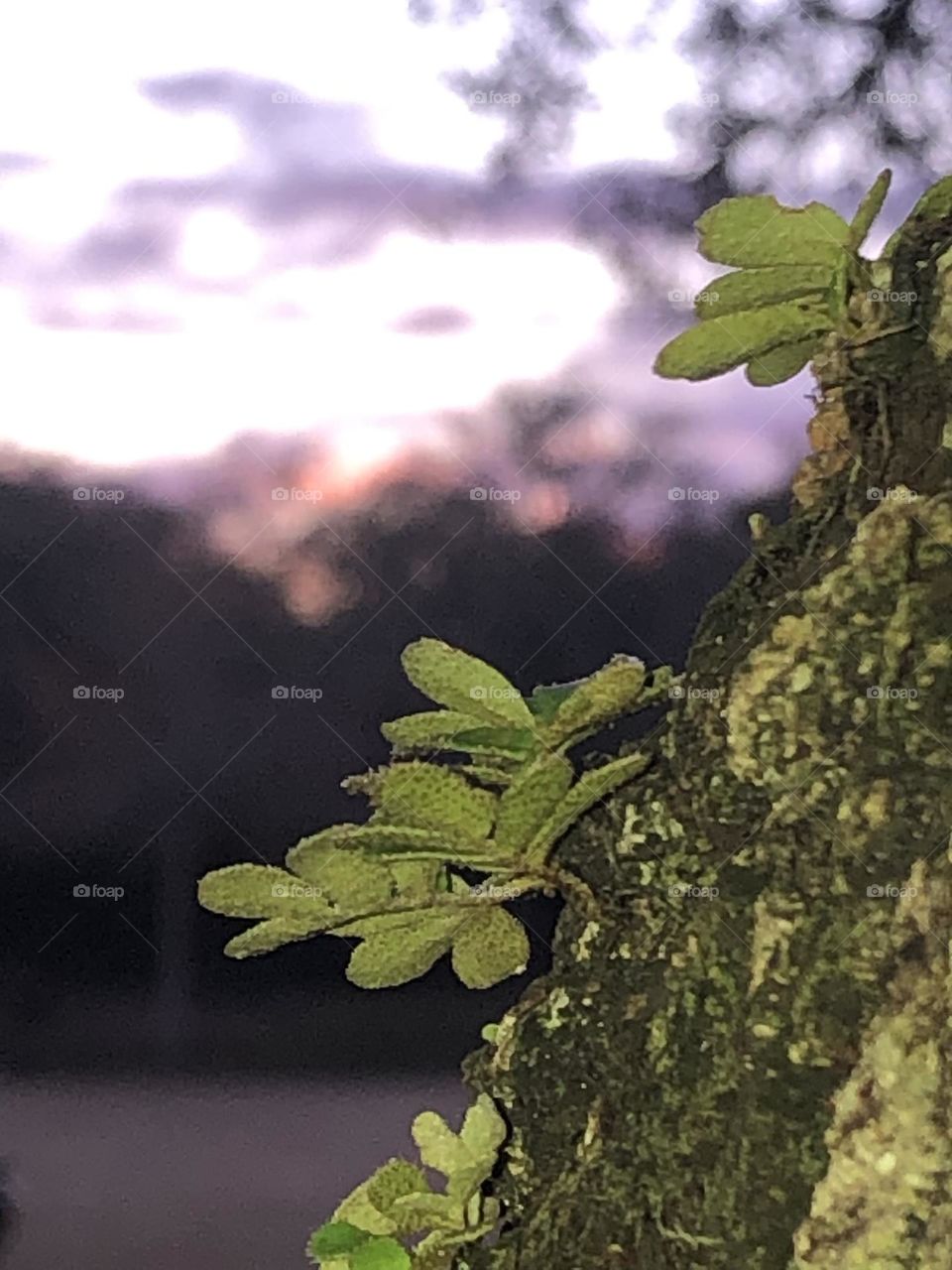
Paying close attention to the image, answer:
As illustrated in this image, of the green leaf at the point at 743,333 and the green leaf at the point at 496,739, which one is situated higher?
the green leaf at the point at 743,333

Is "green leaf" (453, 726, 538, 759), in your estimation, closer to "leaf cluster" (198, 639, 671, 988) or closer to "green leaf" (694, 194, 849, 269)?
"leaf cluster" (198, 639, 671, 988)

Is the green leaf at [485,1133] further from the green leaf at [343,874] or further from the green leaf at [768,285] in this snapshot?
the green leaf at [768,285]

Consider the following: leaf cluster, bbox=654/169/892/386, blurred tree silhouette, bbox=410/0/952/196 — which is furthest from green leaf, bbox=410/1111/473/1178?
blurred tree silhouette, bbox=410/0/952/196

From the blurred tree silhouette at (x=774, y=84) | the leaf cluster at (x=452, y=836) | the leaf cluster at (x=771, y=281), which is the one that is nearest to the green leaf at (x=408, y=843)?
the leaf cluster at (x=452, y=836)

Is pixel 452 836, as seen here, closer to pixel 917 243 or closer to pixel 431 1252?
pixel 431 1252

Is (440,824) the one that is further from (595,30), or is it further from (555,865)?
(595,30)

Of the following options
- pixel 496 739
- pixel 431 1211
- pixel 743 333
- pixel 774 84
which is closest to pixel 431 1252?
pixel 431 1211

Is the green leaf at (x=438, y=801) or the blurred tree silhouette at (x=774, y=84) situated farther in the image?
the blurred tree silhouette at (x=774, y=84)
